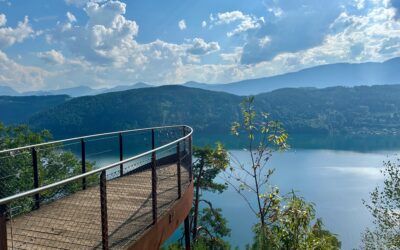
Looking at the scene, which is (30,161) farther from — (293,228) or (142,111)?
(142,111)

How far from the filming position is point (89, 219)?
3.96 m

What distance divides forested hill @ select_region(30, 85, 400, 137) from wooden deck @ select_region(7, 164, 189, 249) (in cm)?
11928

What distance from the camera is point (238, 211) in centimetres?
4388

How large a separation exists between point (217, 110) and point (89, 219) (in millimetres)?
159679

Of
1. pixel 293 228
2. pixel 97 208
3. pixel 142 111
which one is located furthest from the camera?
pixel 142 111

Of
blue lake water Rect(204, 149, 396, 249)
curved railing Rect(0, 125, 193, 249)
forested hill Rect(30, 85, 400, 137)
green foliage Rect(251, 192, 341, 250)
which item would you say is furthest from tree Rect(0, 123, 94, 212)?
forested hill Rect(30, 85, 400, 137)

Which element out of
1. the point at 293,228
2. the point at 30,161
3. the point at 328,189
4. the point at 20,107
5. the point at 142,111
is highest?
the point at 20,107

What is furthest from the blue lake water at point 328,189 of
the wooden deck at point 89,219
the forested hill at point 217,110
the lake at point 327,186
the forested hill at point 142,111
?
the forested hill at point 142,111

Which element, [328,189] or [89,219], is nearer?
[89,219]

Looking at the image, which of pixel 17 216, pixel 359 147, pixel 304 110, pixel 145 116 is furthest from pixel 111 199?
pixel 304 110

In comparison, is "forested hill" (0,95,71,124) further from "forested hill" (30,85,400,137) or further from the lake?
the lake

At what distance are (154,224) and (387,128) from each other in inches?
6011

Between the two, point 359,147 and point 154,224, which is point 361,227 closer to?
point 154,224

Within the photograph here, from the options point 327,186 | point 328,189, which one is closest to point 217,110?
point 327,186
